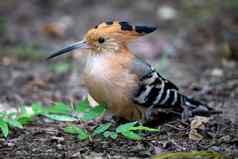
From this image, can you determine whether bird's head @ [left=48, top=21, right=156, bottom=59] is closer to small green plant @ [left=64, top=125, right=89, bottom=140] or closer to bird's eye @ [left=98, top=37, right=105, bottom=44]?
bird's eye @ [left=98, top=37, right=105, bottom=44]

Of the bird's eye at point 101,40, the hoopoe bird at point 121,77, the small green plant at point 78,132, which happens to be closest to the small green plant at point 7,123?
the small green plant at point 78,132

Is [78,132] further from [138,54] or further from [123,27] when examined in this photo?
[138,54]

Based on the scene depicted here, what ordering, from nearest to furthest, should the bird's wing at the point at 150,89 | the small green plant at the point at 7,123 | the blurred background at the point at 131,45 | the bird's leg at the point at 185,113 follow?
the small green plant at the point at 7,123
the bird's wing at the point at 150,89
the bird's leg at the point at 185,113
the blurred background at the point at 131,45

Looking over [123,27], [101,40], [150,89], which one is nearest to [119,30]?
[123,27]

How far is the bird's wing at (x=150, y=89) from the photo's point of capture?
4.32 m

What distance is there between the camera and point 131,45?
7797mm

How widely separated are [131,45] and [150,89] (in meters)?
3.45

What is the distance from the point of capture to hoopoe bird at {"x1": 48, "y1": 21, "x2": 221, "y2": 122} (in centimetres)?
416

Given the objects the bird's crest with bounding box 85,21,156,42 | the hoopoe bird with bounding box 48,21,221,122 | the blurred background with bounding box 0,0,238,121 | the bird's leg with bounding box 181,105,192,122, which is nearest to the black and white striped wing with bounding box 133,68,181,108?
the hoopoe bird with bounding box 48,21,221,122

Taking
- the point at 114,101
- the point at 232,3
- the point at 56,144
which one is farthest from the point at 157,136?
the point at 232,3

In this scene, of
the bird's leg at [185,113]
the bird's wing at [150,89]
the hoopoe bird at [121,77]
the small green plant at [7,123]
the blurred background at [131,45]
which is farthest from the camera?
the blurred background at [131,45]

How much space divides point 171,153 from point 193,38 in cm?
462

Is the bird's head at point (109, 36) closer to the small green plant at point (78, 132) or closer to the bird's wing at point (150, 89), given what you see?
the bird's wing at point (150, 89)

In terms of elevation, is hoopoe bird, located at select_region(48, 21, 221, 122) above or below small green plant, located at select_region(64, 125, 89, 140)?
above
